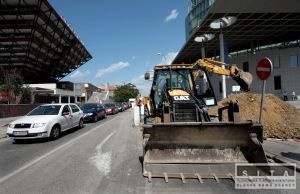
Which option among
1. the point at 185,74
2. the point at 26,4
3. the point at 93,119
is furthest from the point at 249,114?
the point at 26,4

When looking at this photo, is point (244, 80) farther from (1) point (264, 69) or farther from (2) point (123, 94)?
(2) point (123, 94)

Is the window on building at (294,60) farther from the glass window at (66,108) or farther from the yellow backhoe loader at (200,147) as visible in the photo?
the yellow backhoe loader at (200,147)

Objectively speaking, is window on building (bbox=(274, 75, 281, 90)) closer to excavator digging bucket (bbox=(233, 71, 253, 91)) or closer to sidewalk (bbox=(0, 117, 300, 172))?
sidewalk (bbox=(0, 117, 300, 172))

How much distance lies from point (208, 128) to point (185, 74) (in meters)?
3.94

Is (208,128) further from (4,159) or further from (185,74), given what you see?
(4,159)

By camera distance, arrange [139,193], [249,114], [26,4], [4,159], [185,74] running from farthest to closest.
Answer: [26,4]
[249,114]
[185,74]
[4,159]
[139,193]

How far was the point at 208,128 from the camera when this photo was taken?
8.44 meters

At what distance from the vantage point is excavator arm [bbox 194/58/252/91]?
10.5 meters

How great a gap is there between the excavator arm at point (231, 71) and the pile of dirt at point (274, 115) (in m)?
3.33

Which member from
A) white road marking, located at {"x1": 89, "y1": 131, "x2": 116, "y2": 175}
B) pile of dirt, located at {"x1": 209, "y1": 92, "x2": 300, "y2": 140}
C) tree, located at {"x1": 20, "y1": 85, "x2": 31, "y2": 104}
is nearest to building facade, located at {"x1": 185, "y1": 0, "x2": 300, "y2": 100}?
tree, located at {"x1": 20, "y1": 85, "x2": 31, "y2": 104}

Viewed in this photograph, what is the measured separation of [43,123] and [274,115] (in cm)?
948

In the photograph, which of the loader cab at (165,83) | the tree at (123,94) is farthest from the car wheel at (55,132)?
the tree at (123,94)

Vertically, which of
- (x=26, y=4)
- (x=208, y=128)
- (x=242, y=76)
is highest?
(x=26, y=4)

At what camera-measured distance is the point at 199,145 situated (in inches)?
336
